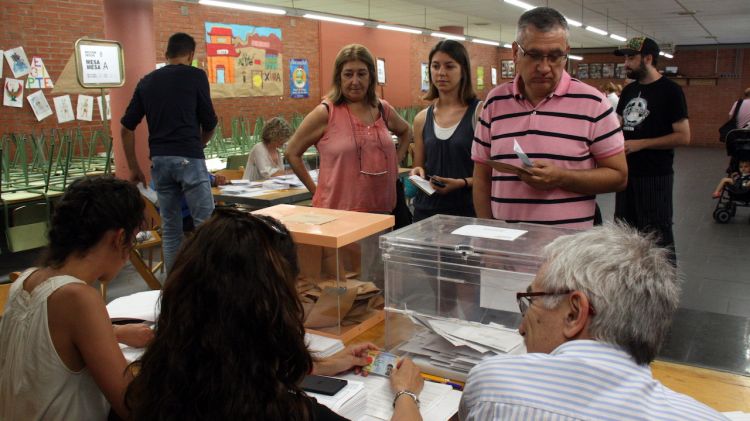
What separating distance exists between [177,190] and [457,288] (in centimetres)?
312

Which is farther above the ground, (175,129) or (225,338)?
(175,129)

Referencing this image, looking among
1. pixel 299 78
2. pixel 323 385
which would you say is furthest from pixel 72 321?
pixel 299 78

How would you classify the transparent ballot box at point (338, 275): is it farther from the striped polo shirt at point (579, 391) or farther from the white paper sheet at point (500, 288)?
the striped polo shirt at point (579, 391)

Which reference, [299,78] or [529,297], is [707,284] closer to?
[529,297]

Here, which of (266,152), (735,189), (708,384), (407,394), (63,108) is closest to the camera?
(407,394)

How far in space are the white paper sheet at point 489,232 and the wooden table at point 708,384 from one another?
1.66 ft

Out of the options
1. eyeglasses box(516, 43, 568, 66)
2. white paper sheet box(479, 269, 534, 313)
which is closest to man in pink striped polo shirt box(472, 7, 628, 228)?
eyeglasses box(516, 43, 568, 66)

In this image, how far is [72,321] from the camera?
146 cm

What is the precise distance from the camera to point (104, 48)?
5.85 m

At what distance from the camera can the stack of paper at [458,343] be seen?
1.58 metres

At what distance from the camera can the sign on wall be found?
5.64 metres

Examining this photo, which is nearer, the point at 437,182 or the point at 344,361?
the point at 344,361

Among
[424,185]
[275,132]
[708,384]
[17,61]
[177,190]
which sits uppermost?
[17,61]

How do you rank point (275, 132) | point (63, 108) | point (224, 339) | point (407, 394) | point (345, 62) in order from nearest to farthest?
point (224, 339) < point (407, 394) < point (345, 62) < point (275, 132) < point (63, 108)
